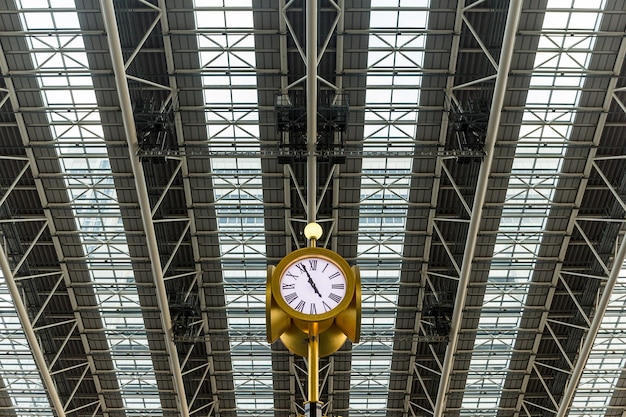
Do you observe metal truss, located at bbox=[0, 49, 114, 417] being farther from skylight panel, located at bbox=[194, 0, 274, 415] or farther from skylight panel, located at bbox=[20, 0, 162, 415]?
skylight panel, located at bbox=[194, 0, 274, 415]

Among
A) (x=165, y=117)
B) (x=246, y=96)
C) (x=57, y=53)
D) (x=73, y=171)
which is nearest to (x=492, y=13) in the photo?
(x=246, y=96)

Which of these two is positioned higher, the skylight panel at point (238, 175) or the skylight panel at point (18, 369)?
the skylight panel at point (238, 175)

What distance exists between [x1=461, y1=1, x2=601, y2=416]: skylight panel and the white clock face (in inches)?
789

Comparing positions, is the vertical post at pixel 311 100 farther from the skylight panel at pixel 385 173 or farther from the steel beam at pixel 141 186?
the steel beam at pixel 141 186

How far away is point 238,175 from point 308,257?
20.5 metres

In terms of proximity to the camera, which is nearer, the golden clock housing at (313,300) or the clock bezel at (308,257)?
the clock bezel at (308,257)

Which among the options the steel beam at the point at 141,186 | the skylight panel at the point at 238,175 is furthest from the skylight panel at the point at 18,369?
the skylight panel at the point at 238,175

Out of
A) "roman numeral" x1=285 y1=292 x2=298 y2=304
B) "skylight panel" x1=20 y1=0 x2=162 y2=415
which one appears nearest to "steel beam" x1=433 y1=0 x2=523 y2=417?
"skylight panel" x1=20 y1=0 x2=162 y2=415

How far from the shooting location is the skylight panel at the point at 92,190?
2280cm

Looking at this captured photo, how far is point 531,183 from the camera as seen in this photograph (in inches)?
1038

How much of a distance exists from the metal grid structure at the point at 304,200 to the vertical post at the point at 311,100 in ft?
0.97

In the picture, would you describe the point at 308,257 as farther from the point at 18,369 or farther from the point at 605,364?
the point at 605,364

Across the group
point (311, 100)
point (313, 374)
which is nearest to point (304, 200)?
point (311, 100)

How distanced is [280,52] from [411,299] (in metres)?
13.9
